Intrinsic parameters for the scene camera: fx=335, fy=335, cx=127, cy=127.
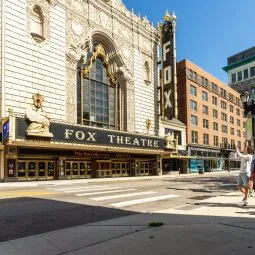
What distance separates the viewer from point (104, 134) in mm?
35938

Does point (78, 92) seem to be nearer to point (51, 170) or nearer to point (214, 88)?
point (51, 170)

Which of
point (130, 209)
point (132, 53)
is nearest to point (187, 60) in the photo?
point (132, 53)

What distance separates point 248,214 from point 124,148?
98.5ft

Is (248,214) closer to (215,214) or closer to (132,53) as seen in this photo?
(215,214)

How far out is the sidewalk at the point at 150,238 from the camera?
210 inches

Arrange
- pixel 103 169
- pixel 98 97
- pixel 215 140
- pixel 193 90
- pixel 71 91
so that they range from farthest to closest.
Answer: pixel 215 140, pixel 193 90, pixel 98 97, pixel 103 169, pixel 71 91

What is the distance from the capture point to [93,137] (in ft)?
113

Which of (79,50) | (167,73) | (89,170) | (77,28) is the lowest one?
(89,170)

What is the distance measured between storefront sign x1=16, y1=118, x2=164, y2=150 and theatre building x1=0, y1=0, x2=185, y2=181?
96mm

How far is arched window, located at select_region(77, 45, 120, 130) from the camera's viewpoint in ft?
120

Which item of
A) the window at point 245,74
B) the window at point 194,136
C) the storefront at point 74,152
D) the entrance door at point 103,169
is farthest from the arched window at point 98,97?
the window at point 245,74

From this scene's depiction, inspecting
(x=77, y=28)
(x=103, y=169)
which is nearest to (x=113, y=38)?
(x=77, y=28)

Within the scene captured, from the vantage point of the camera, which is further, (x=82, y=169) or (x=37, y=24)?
(x=82, y=169)

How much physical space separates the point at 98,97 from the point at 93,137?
6522mm
